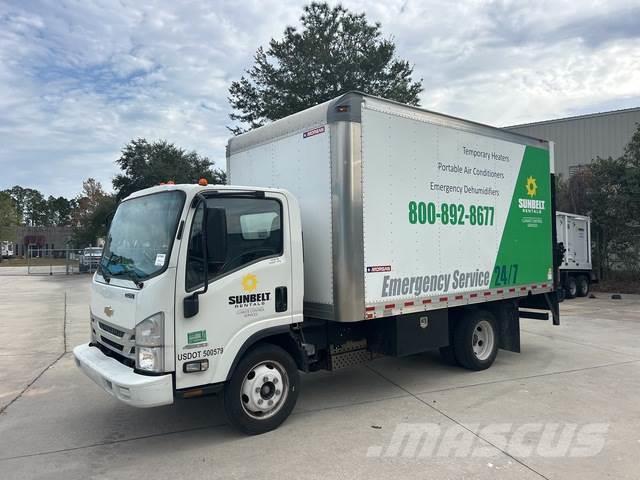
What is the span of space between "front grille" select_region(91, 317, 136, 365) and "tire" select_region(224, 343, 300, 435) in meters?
0.96

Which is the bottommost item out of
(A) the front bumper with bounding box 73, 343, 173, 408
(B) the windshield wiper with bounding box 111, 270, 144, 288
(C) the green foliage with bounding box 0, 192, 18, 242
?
(A) the front bumper with bounding box 73, 343, 173, 408

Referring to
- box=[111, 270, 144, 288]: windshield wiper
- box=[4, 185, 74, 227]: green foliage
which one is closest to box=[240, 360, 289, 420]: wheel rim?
box=[111, 270, 144, 288]: windshield wiper

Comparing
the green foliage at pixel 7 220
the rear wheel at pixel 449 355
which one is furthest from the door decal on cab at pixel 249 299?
the green foliage at pixel 7 220

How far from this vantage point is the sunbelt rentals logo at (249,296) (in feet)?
15.3

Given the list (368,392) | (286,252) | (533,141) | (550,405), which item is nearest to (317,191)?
(286,252)

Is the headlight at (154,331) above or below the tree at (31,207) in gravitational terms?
below

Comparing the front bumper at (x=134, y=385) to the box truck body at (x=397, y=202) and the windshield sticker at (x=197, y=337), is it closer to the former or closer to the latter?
the windshield sticker at (x=197, y=337)

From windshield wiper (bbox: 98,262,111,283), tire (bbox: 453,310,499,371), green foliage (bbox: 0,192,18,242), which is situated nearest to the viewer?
windshield wiper (bbox: 98,262,111,283)

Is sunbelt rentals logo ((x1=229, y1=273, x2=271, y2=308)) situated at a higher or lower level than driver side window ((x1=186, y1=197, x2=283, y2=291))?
lower

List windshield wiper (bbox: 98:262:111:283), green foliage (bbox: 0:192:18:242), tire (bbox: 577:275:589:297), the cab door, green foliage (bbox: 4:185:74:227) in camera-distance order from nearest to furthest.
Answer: the cab door
windshield wiper (bbox: 98:262:111:283)
tire (bbox: 577:275:589:297)
green foliage (bbox: 0:192:18:242)
green foliage (bbox: 4:185:74:227)

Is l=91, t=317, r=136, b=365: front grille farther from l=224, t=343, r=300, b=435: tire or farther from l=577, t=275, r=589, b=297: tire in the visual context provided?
l=577, t=275, r=589, b=297: tire

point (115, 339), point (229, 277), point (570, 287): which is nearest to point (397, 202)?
point (229, 277)

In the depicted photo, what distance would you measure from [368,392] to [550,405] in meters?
2.13

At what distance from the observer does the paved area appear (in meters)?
4.23
